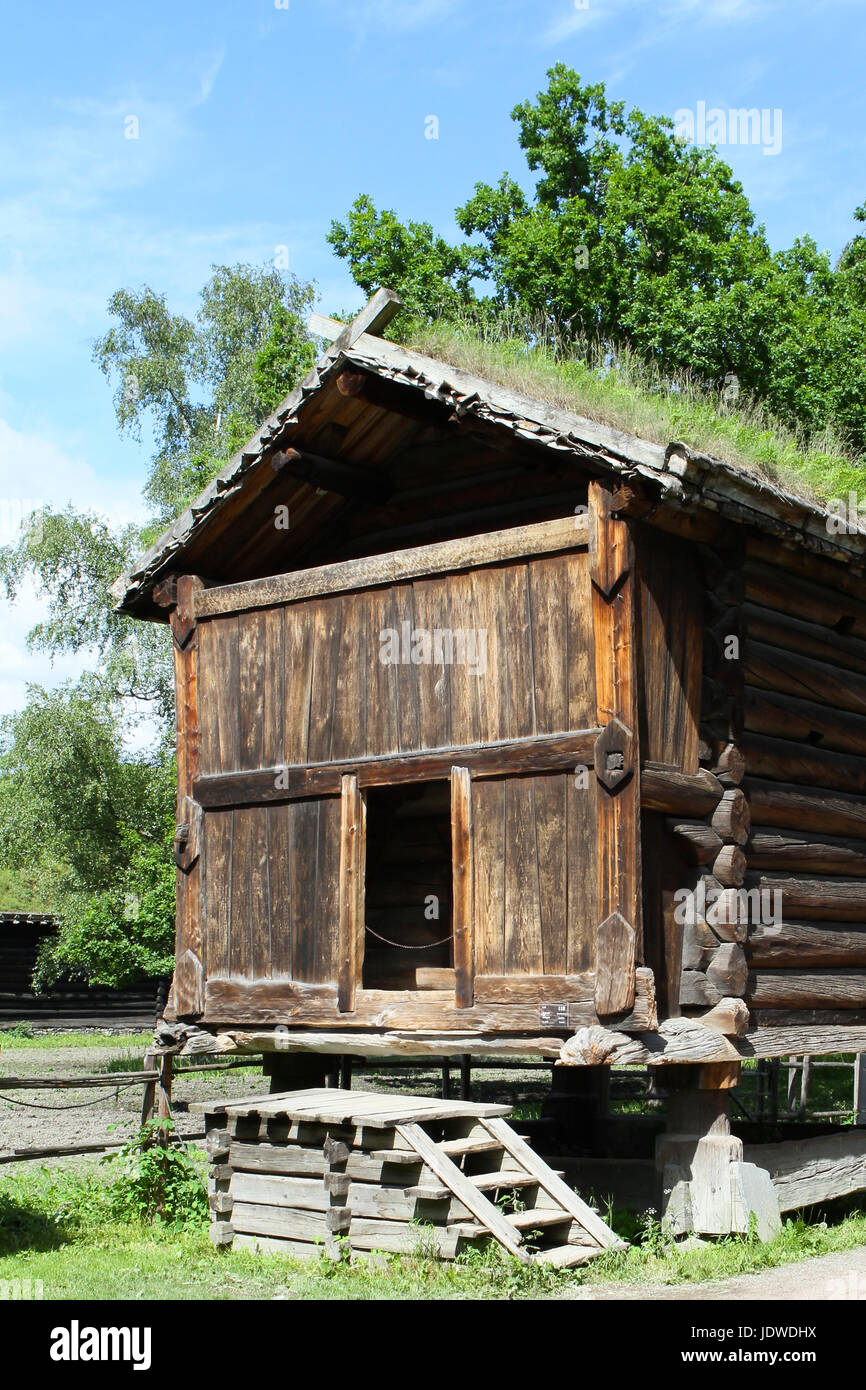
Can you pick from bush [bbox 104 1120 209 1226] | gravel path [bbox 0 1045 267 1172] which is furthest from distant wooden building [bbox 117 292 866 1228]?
gravel path [bbox 0 1045 267 1172]

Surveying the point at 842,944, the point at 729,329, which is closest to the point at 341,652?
the point at 842,944

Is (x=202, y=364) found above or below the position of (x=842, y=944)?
above

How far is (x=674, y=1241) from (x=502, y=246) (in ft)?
73.3

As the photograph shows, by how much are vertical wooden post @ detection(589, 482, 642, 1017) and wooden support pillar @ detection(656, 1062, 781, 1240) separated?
1255 mm

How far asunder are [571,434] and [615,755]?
6.61 feet

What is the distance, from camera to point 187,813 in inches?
437

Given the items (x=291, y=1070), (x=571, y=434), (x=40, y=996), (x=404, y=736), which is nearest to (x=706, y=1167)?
(x=404, y=736)

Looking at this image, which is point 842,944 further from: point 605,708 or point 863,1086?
point 863,1086

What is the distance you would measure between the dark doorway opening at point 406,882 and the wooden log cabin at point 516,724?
1.01 metres

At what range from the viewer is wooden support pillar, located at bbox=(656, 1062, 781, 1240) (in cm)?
911

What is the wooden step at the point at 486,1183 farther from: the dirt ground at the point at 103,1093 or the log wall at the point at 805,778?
the dirt ground at the point at 103,1093

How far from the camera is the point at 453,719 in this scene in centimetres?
963

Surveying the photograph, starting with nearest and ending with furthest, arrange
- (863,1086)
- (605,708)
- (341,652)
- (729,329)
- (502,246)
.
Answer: (605,708) → (341,652) → (863,1086) → (729,329) → (502,246)

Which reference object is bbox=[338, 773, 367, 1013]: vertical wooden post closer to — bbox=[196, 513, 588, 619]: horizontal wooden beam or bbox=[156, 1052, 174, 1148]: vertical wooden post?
bbox=[196, 513, 588, 619]: horizontal wooden beam
